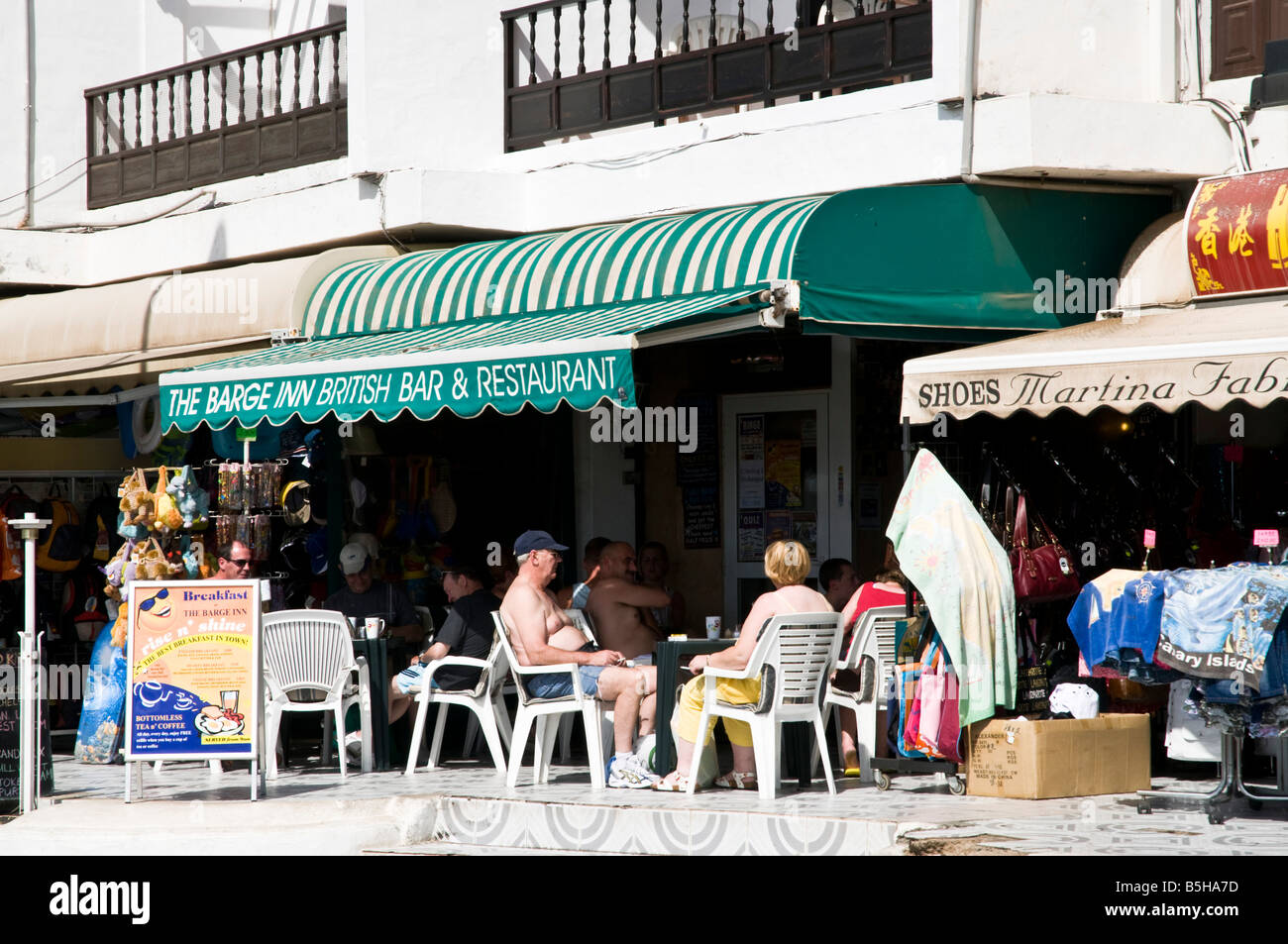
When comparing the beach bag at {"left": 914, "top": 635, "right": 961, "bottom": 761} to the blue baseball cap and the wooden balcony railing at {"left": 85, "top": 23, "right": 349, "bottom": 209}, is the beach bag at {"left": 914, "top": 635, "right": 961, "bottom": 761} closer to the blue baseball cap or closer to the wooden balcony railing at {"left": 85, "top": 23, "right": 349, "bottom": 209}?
the blue baseball cap

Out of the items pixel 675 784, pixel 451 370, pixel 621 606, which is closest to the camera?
pixel 675 784

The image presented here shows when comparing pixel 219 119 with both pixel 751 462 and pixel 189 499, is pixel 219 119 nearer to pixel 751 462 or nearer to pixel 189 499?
pixel 189 499

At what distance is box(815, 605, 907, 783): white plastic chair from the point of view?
33.2 ft

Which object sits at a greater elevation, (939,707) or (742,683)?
(742,683)

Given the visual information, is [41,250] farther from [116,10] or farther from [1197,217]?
[1197,217]

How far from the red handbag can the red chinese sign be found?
72.8 inches

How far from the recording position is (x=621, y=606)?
36.0 feet

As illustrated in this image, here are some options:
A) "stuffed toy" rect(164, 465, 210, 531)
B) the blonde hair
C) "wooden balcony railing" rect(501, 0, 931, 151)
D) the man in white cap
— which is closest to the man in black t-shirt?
the man in white cap

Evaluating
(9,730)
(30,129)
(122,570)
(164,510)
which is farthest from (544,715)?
(30,129)

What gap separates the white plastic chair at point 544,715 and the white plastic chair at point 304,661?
3.74 ft

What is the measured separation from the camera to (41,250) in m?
15.9

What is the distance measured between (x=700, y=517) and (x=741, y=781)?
412 cm

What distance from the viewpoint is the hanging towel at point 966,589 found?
914 centimetres

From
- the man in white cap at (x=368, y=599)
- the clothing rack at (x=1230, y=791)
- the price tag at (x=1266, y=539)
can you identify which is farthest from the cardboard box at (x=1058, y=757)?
the man in white cap at (x=368, y=599)
